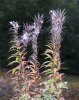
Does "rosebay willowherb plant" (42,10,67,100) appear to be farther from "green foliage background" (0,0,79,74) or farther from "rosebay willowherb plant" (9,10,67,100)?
"green foliage background" (0,0,79,74)

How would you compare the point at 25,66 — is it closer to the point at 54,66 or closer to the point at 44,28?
the point at 54,66

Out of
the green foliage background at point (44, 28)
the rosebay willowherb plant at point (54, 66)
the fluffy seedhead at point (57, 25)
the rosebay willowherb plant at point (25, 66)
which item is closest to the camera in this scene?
the fluffy seedhead at point (57, 25)

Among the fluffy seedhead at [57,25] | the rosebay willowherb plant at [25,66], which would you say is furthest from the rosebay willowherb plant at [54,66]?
the rosebay willowherb plant at [25,66]

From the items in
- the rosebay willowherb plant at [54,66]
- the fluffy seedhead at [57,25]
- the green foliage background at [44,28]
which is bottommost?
the rosebay willowherb plant at [54,66]

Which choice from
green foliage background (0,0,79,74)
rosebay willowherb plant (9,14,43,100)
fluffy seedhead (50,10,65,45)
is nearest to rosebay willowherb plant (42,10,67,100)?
fluffy seedhead (50,10,65,45)

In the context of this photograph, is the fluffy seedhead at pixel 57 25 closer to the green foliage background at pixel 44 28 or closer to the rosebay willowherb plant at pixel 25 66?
the rosebay willowherb plant at pixel 25 66

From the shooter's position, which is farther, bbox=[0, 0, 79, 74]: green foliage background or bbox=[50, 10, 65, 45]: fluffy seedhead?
bbox=[0, 0, 79, 74]: green foliage background

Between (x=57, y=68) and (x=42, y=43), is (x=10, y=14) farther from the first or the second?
(x=57, y=68)

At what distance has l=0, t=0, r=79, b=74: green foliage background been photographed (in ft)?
62.1

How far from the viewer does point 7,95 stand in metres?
11.6

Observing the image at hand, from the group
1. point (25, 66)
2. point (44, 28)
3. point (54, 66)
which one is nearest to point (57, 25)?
point (54, 66)

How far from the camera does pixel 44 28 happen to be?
1861cm

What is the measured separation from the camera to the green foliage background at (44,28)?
18938 mm

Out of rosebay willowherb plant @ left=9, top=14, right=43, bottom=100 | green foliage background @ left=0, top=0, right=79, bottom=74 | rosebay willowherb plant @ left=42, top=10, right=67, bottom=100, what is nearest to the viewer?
rosebay willowherb plant @ left=42, top=10, right=67, bottom=100
